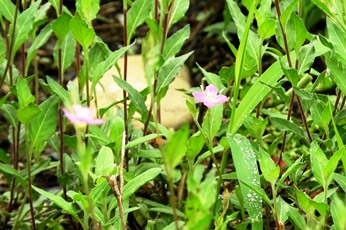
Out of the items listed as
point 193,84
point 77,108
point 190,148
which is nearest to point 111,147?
point 190,148

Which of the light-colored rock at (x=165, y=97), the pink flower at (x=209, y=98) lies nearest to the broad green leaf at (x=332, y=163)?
the pink flower at (x=209, y=98)

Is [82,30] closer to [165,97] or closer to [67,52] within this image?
[67,52]

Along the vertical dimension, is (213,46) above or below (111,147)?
below

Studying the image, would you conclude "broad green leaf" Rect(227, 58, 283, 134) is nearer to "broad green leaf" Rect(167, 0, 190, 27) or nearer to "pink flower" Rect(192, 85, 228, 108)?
"pink flower" Rect(192, 85, 228, 108)

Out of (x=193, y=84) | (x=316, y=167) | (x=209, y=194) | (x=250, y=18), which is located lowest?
(x=193, y=84)

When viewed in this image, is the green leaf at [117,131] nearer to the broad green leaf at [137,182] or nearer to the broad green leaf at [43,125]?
the broad green leaf at [137,182]

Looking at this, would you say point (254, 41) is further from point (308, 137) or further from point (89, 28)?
point (89, 28)

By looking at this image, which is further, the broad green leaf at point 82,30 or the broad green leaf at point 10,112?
the broad green leaf at point 10,112
